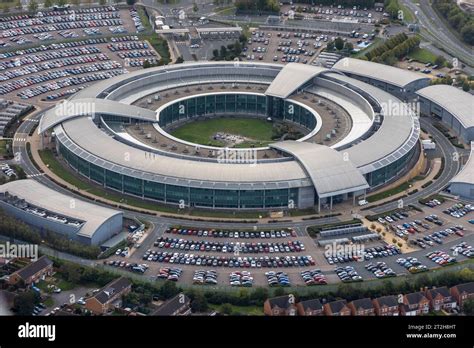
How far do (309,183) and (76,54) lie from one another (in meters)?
69.5

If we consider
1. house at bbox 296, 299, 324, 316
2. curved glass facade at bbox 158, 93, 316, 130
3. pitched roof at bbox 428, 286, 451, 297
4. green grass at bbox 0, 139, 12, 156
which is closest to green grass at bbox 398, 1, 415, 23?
curved glass facade at bbox 158, 93, 316, 130

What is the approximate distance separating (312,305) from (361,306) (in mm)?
4293

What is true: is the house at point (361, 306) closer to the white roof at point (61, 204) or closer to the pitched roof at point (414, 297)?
the pitched roof at point (414, 297)

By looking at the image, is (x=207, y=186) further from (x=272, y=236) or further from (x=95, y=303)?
(x=95, y=303)

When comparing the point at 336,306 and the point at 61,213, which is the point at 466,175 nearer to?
the point at 336,306

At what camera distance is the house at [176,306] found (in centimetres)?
6700

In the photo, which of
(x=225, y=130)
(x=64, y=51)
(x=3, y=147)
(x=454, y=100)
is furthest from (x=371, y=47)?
(x=3, y=147)

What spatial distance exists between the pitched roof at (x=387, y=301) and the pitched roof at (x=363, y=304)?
2.62ft

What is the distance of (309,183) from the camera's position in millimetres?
91688

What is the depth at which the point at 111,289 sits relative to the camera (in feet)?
231

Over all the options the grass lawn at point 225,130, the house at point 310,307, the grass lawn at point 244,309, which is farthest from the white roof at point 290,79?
the house at point 310,307
